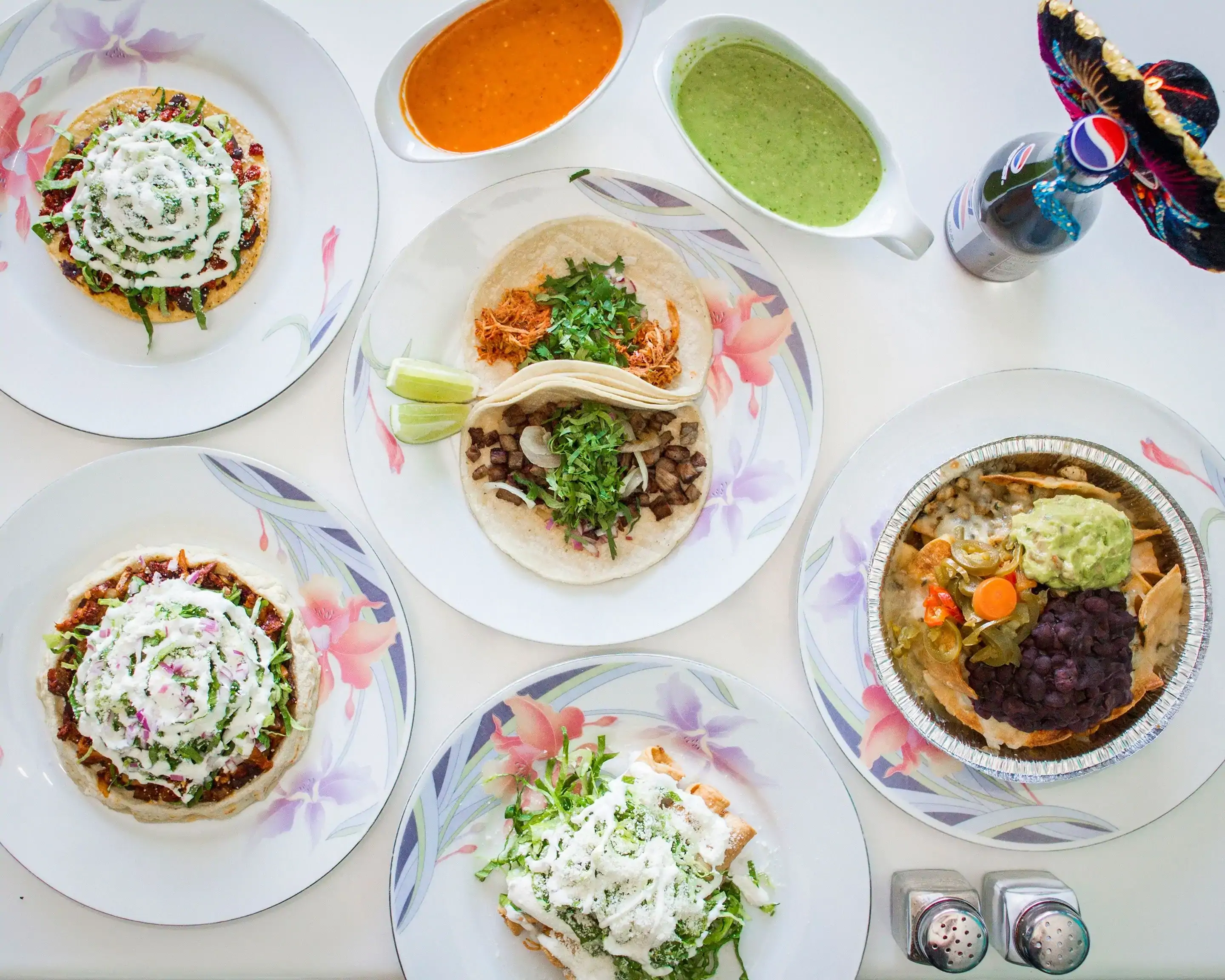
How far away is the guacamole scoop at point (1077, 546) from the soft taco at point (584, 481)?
0.93m

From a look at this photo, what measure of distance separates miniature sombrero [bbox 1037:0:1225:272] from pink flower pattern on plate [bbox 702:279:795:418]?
91 centimetres

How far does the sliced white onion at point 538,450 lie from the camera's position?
2.74 meters

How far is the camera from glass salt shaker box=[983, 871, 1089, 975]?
260 centimetres

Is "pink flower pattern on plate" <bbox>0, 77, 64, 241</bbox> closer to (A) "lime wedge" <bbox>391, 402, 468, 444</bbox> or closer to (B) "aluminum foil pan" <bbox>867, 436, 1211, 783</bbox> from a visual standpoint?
(A) "lime wedge" <bbox>391, 402, 468, 444</bbox>

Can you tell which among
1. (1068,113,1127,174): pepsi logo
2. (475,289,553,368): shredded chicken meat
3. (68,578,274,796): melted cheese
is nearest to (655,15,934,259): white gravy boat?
(1068,113,1127,174): pepsi logo

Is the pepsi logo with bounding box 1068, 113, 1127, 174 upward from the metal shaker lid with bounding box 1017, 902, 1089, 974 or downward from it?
upward

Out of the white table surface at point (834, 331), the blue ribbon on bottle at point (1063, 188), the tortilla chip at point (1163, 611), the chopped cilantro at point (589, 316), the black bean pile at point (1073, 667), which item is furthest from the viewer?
the white table surface at point (834, 331)

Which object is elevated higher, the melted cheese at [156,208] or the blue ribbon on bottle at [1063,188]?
the blue ribbon on bottle at [1063,188]

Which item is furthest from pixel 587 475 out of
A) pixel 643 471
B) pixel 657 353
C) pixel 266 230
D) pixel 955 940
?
pixel 955 940

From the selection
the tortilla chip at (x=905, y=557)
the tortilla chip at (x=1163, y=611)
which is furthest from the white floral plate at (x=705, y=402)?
the tortilla chip at (x=1163, y=611)

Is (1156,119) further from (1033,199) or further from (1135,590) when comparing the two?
(1135,590)

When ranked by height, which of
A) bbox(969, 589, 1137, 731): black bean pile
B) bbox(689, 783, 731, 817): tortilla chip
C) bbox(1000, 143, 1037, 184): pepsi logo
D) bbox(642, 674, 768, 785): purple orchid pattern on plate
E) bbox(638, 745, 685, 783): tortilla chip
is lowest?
bbox(689, 783, 731, 817): tortilla chip

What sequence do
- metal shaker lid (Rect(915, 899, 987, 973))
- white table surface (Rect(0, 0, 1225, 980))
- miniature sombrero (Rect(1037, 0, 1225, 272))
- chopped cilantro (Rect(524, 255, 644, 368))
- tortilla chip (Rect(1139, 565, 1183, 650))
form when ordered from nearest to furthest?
miniature sombrero (Rect(1037, 0, 1225, 272))
tortilla chip (Rect(1139, 565, 1183, 650))
metal shaker lid (Rect(915, 899, 987, 973))
chopped cilantro (Rect(524, 255, 644, 368))
white table surface (Rect(0, 0, 1225, 980))

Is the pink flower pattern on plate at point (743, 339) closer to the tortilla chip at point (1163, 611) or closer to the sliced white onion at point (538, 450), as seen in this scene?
the sliced white onion at point (538, 450)
